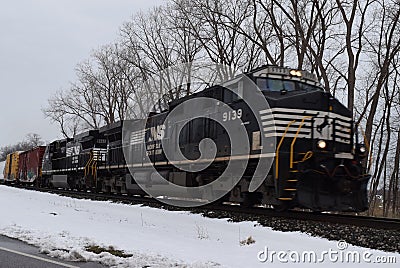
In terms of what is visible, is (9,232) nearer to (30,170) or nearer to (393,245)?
(393,245)

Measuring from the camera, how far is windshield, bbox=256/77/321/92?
43.0 feet

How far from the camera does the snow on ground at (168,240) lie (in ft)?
24.2

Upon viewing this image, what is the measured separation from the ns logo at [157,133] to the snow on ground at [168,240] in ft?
17.6

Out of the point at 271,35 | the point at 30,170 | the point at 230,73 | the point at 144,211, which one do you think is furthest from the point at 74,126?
the point at 144,211

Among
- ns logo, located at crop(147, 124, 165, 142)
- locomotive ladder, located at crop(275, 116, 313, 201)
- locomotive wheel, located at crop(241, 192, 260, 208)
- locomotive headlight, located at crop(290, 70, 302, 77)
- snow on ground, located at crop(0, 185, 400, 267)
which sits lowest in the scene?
snow on ground, located at crop(0, 185, 400, 267)

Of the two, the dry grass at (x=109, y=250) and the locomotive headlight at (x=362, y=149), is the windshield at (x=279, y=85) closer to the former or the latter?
the locomotive headlight at (x=362, y=149)

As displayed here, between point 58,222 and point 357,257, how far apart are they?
7.45 metres

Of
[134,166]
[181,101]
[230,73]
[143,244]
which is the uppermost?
[230,73]

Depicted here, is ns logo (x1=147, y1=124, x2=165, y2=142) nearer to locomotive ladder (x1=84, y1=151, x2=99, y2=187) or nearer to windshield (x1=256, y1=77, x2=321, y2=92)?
windshield (x1=256, y1=77, x2=321, y2=92)

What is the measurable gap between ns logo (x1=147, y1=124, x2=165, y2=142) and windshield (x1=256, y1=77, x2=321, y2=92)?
6450 millimetres

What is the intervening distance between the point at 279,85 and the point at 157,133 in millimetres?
7346

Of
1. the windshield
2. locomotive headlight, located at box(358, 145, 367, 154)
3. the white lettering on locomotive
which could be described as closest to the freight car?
the white lettering on locomotive

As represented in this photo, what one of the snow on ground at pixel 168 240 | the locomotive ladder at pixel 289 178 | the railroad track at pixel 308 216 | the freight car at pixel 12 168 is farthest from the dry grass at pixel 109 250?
the freight car at pixel 12 168

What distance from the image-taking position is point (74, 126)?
7200cm
